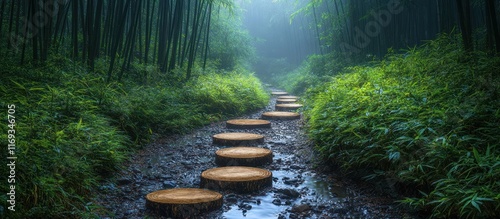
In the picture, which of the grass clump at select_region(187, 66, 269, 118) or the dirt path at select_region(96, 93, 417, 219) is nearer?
the dirt path at select_region(96, 93, 417, 219)

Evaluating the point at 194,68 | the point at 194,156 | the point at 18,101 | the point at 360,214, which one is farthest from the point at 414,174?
the point at 194,68

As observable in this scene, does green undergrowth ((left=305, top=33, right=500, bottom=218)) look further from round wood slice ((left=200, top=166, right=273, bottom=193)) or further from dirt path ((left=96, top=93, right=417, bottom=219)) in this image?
round wood slice ((left=200, top=166, right=273, bottom=193))

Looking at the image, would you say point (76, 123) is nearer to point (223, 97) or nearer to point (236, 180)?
point (236, 180)

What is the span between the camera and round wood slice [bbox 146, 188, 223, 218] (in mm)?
2344

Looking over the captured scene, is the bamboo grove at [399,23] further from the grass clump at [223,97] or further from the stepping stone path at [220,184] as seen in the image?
the stepping stone path at [220,184]

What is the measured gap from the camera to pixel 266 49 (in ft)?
93.2

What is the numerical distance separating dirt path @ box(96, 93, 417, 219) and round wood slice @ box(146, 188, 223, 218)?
5cm

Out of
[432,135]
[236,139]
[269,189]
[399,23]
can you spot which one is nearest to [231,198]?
[269,189]

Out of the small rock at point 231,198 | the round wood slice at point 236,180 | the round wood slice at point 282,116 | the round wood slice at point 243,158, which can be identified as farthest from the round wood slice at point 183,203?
the round wood slice at point 282,116

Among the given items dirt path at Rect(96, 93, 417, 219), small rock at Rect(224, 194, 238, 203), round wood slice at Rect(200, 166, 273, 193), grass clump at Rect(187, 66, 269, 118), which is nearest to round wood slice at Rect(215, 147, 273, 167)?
dirt path at Rect(96, 93, 417, 219)

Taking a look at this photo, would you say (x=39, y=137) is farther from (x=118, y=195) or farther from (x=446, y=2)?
(x=446, y=2)

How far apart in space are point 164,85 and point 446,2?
4774mm

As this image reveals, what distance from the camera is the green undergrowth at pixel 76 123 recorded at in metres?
2.10

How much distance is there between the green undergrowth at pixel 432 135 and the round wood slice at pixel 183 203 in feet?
4.04
